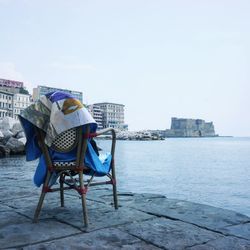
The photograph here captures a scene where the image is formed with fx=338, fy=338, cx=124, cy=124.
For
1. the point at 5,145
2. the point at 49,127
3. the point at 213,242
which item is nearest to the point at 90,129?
the point at 49,127

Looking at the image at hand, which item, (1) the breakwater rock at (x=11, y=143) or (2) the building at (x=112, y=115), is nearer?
(1) the breakwater rock at (x=11, y=143)

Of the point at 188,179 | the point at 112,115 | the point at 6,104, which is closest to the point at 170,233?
the point at 188,179

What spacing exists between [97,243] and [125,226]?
542 mm

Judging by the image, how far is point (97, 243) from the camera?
2.56 meters

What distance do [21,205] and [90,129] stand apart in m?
1.54

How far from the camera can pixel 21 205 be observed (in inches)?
162

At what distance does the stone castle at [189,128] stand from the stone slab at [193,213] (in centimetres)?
16862

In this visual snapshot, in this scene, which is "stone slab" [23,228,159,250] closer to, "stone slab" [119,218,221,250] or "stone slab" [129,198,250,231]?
"stone slab" [119,218,221,250]

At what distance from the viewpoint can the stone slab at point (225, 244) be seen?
8.13 feet

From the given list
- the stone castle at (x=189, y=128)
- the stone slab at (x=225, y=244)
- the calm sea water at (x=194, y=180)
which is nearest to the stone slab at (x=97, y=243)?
the stone slab at (x=225, y=244)

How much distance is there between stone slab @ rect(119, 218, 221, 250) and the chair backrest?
88 cm

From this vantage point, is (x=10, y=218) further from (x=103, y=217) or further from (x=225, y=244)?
(x=225, y=244)

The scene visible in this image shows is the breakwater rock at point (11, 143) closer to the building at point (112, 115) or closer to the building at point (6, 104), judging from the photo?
the building at point (6, 104)

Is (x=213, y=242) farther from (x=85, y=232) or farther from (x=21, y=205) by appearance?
(x=21, y=205)
